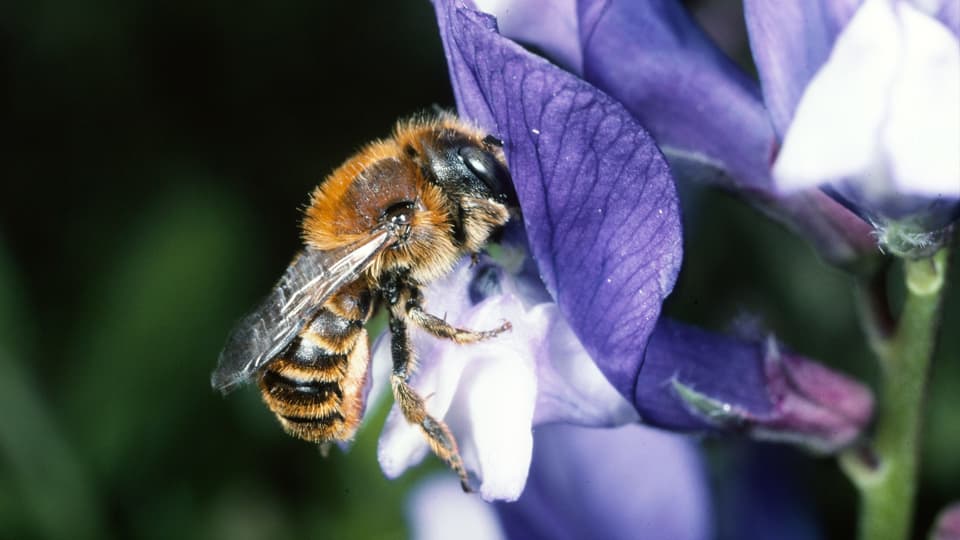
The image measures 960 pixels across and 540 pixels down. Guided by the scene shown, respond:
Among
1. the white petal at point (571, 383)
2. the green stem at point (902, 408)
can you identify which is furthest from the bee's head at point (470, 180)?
the green stem at point (902, 408)

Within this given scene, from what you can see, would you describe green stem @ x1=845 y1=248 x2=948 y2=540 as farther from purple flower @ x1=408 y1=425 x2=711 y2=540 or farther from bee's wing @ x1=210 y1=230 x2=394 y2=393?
bee's wing @ x1=210 y1=230 x2=394 y2=393

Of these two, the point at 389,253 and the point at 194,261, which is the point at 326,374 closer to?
the point at 389,253

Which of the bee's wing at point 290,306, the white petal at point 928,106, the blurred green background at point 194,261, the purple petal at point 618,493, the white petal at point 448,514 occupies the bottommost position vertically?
the blurred green background at point 194,261

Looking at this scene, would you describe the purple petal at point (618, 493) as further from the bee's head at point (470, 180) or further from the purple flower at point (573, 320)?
the bee's head at point (470, 180)

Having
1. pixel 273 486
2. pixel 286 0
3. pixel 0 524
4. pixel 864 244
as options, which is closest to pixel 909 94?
pixel 864 244

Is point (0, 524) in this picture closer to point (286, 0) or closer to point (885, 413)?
point (286, 0)

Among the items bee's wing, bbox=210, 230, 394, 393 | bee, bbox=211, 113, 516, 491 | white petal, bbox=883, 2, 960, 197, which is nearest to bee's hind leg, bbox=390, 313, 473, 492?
bee, bbox=211, 113, 516, 491

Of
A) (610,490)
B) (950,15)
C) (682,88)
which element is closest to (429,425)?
(610,490)
